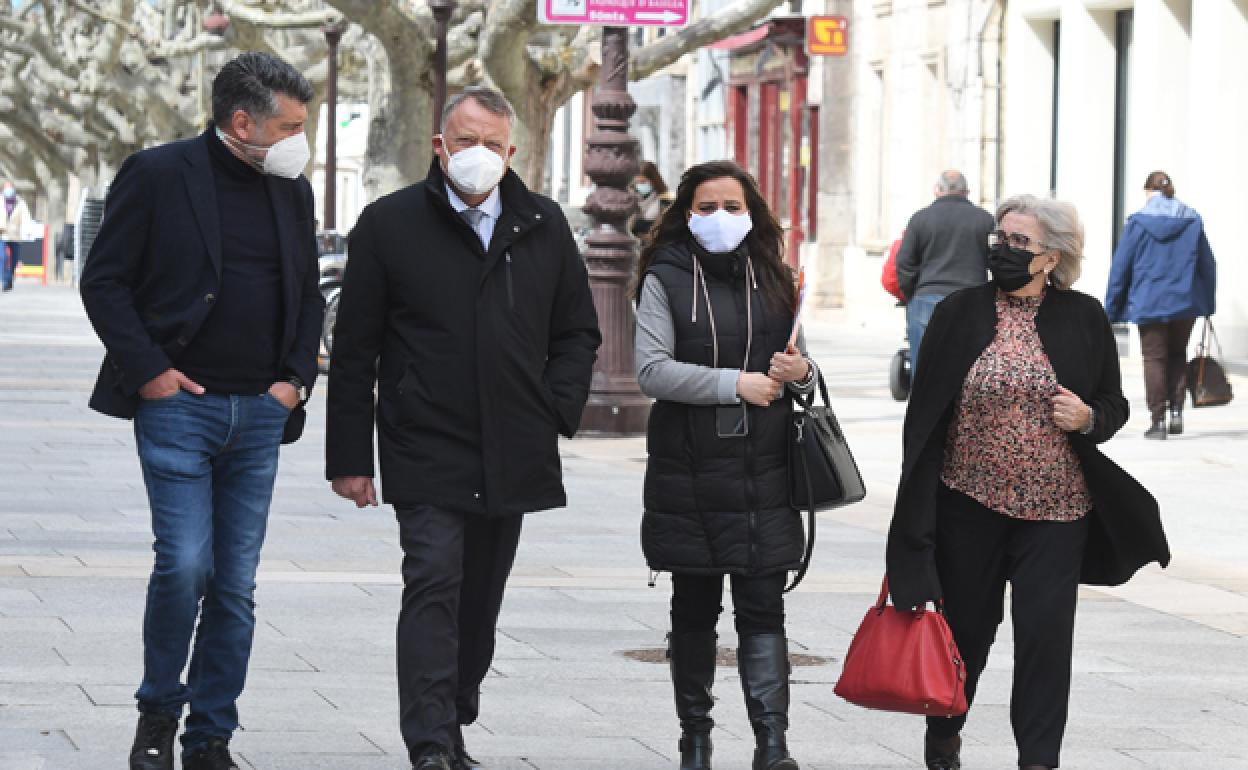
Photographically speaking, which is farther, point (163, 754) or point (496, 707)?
point (496, 707)

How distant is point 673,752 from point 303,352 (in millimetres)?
1479

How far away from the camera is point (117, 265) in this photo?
6.12 m

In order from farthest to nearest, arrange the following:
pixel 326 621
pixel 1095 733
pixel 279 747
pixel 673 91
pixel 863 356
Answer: pixel 673 91
pixel 863 356
pixel 326 621
pixel 1095 733
pixel 279 747

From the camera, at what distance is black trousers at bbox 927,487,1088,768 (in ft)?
20.5

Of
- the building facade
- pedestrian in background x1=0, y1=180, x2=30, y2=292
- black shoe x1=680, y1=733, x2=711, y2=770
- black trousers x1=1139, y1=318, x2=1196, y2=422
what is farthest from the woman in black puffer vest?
pedestrian in background x1=0, y1=180, x2=30, y2=292

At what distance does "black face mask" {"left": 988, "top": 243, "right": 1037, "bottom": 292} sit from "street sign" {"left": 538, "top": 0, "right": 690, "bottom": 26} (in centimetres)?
1019

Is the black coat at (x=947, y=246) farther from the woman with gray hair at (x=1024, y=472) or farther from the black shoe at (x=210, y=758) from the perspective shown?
the black shoe at (x=210, y=758)

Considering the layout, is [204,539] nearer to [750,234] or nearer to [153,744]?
[153,744]

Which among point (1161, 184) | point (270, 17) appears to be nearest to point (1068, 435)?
point (1161, 184)

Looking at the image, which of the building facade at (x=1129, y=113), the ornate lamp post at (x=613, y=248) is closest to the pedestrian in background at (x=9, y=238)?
the building facade at (x=1129, y=113)

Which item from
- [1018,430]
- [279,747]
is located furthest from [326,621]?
[1018,430]

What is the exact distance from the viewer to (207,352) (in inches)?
243

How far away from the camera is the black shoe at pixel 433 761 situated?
608cm

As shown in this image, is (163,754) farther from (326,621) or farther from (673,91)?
(673,91)
